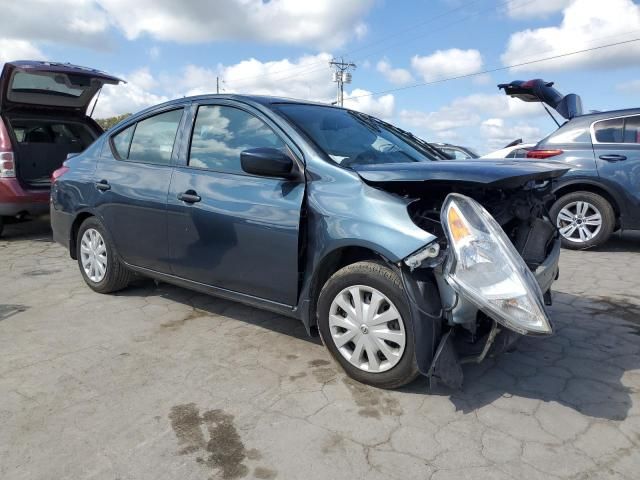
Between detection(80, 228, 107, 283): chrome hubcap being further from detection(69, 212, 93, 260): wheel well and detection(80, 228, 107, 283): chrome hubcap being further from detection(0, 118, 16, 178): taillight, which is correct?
detection(0, 118, 16, 178): taillight

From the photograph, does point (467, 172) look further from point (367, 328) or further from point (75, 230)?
point (75, 230)

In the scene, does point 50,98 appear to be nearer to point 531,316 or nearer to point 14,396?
point 14,396

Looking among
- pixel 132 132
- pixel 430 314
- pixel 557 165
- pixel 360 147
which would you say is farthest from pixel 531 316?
pixel 132 132

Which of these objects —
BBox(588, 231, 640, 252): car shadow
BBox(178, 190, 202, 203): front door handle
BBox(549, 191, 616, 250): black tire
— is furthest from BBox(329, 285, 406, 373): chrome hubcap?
BBox(588, 231, 640, 252): car shadow

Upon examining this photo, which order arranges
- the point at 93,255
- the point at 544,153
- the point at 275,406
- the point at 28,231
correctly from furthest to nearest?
the point at 28,231 → the point at 544,153 → the point at 93,255 → the point at 275,406

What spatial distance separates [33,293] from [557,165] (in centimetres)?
440

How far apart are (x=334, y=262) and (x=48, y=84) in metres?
5.60

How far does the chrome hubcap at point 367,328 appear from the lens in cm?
278

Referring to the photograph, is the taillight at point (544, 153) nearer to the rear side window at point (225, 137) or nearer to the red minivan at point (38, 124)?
the rear side window at point (225, 137)

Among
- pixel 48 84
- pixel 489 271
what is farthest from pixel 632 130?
pixel 48 84

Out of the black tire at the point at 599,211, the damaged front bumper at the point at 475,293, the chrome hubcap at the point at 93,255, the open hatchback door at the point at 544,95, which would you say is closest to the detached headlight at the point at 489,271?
the damaged front bumper at the point at 475,293

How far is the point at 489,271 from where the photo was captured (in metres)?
2.47

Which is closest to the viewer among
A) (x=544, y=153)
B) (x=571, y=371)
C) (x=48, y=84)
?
(x=571, y=371)

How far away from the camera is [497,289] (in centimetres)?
242
